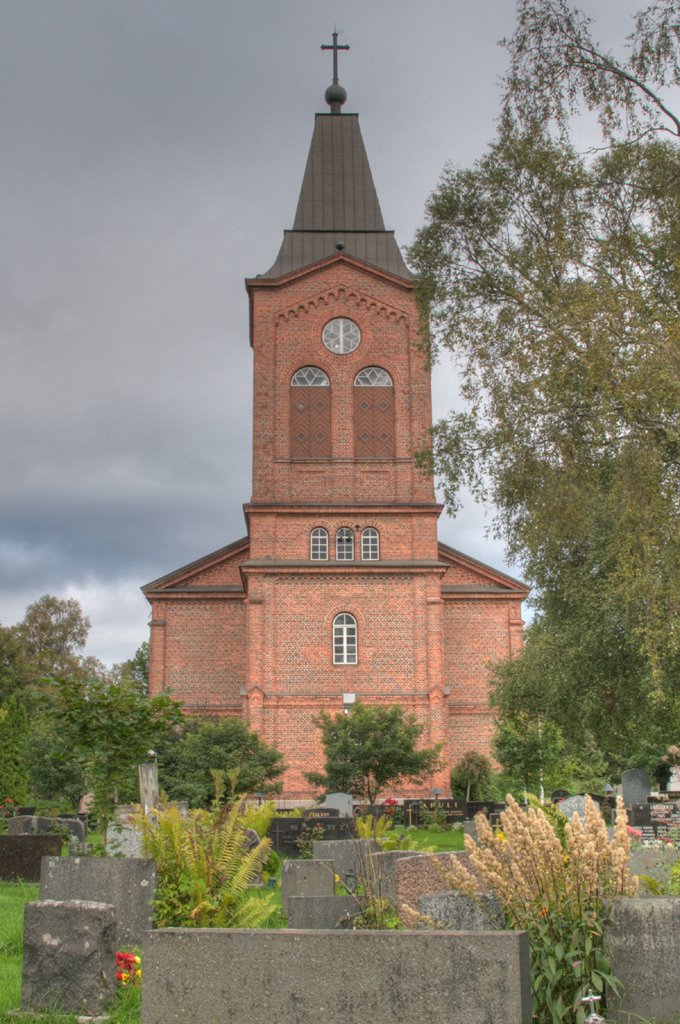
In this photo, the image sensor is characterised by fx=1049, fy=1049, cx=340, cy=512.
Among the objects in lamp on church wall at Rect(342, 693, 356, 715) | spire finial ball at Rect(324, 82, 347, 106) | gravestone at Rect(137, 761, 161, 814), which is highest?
spire finial ball at Rect(324, 82, 347, 106)

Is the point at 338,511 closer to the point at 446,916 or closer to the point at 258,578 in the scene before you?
the point at 258,578

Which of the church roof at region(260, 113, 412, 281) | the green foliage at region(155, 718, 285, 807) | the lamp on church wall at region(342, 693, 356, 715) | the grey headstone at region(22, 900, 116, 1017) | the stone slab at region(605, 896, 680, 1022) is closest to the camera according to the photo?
the stone slab at region(605, 896, 680, 1022)

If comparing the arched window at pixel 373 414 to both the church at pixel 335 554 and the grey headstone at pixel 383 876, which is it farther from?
the grey headstone at pixel 383 876

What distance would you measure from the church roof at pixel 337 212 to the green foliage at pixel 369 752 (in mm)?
15980

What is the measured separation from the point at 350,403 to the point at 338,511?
3.82m

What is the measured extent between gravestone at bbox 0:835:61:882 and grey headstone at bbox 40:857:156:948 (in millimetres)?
5064

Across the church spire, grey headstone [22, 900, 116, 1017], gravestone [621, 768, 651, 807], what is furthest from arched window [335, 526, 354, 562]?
grey headstone [22, 900, 116, 1017]

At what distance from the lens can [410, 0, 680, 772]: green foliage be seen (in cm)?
1394

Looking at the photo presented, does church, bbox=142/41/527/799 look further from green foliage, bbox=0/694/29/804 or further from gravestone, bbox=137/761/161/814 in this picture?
gravestone, bbox=137/761/161/814

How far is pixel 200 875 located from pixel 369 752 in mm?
21084

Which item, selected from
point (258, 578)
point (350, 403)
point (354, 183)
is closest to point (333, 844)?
point (258, 578)

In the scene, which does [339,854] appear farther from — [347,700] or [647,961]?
[347,700]

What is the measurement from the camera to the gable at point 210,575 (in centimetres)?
3688

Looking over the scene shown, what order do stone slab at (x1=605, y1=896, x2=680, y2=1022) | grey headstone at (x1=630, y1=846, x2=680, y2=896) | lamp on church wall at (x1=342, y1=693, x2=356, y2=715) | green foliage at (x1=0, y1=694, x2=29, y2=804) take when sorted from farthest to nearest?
lamp on church wall at (x1=342, y1=693, x2=356, y2=715) → green foliage at (x1=0, y1=694, x2=29, y2=804) → grey headstone at (x1=630, y1=846, x2=680, y2=896) → stone slab at (x1=605, y1=896, x2=680, y2=1022)
